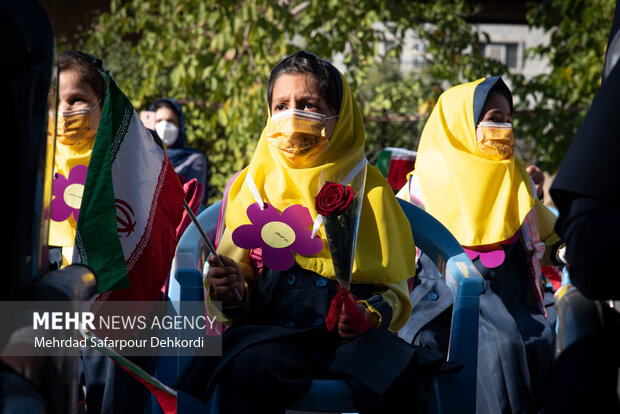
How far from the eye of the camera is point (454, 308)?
97.3 inches

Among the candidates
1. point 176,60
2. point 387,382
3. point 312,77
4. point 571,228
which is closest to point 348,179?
point 312,77

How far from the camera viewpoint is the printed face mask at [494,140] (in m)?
3.78

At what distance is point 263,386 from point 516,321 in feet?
5.31

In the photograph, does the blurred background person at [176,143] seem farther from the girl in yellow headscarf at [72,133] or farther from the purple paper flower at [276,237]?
the purple paper flower at [276,237]

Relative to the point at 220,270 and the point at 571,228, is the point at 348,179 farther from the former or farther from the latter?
the point at 571,228

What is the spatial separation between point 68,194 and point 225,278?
101cm

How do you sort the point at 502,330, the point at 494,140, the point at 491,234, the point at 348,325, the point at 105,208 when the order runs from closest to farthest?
the point at 105,208 → the point at 348,325 → the point at 502,330 → the point at 491,234 → the point at 494,140

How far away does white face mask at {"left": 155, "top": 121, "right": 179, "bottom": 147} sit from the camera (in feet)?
20.1

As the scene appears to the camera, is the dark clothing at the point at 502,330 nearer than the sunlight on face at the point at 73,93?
No

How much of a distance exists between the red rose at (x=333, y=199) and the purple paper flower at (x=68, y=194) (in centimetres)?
131

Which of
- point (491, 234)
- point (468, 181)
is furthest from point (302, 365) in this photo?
point (468, 181)

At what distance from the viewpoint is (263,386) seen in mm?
2133

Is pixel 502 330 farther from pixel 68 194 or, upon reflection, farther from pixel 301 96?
pixel 68 194

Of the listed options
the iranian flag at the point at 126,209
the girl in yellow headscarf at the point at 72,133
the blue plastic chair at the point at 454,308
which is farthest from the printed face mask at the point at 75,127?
the iranian flag at the point at 126,209
